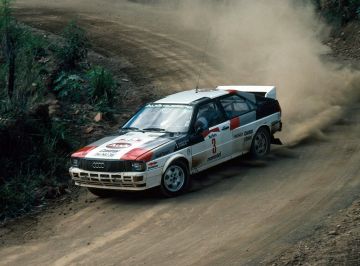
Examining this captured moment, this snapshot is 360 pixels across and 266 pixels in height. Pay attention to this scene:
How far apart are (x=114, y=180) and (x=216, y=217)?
1898 millimetres

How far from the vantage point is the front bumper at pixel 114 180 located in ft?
35.8

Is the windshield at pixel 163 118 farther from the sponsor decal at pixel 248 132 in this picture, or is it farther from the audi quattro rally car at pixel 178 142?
the sponsor decal at pixel 248 132

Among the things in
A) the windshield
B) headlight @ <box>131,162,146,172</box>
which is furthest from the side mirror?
headlight @ <box>131,162,146,172</box>

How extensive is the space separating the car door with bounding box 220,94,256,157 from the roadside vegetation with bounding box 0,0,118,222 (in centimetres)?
334

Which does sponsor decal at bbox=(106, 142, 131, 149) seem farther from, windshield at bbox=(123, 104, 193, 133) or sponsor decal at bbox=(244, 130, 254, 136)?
sponsor decal at bbox=(244, 130, 254, 136)

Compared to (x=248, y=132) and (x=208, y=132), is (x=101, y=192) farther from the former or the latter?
(x=248, y=132)

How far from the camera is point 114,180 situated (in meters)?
11.1

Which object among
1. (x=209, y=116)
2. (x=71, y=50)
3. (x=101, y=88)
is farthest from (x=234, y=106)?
(x=71, y=50)

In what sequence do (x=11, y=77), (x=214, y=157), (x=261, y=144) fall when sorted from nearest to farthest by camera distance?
(x=214, y=157), (x=261, y=144), (x=11, y=77)

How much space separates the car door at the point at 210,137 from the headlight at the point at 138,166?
116 centimetres

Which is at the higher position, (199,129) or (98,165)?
(199,129)

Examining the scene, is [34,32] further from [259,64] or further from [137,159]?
[137,159]

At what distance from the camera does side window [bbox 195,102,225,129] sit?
39.7 ft

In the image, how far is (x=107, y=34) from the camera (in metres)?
25.8
